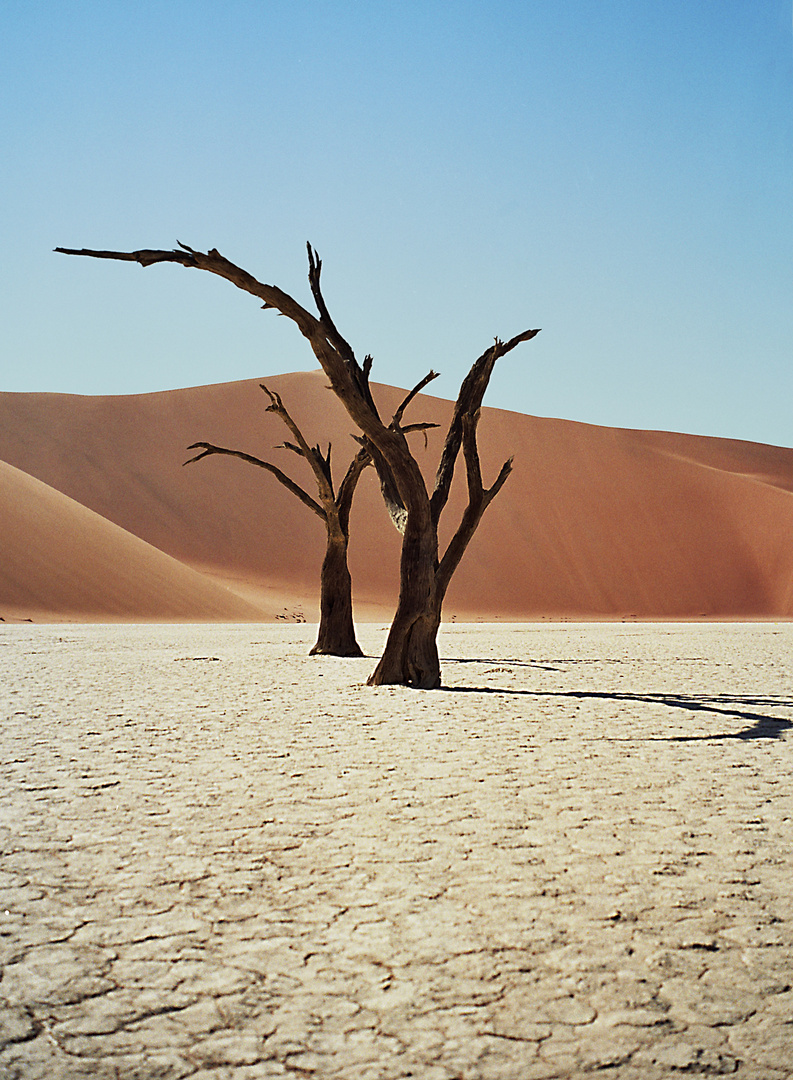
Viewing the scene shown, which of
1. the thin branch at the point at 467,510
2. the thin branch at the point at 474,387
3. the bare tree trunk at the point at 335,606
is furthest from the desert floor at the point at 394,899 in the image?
the bare tree trunk at the point at 335,606

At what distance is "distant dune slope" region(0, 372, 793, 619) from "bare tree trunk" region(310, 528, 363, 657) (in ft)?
→ 82.7

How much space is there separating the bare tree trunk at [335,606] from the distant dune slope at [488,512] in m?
25.2

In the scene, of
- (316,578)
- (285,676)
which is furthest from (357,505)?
(285,676)

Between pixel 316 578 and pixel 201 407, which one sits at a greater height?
pixel 201 407

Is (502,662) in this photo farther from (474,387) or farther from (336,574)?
(474,387)

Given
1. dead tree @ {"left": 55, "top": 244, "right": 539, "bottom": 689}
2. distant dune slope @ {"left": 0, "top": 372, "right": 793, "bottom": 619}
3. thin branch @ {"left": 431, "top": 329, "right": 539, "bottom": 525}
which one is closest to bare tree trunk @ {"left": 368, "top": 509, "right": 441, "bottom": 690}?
dead tree @ {"left": 55, "top": 244, "right": 539, "bottom": 689}

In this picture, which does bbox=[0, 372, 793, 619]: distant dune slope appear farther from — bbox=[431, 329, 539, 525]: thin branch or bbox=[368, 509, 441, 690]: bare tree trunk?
bbox=[368, 509, 441, 690]: bare tree trunk

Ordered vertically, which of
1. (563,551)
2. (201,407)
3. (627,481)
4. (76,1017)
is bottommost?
(76,1017)

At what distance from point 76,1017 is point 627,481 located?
5335cm

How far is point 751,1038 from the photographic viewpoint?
224 cm

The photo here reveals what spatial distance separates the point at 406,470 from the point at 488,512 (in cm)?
4072

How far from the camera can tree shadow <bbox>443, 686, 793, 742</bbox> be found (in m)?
6.58

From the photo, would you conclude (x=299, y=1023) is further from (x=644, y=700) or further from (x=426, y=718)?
(x=644, y=700)

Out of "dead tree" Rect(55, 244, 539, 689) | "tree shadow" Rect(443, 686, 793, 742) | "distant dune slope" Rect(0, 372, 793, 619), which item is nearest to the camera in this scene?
"tree shadow" Rect(443, 686, 793, 742)
